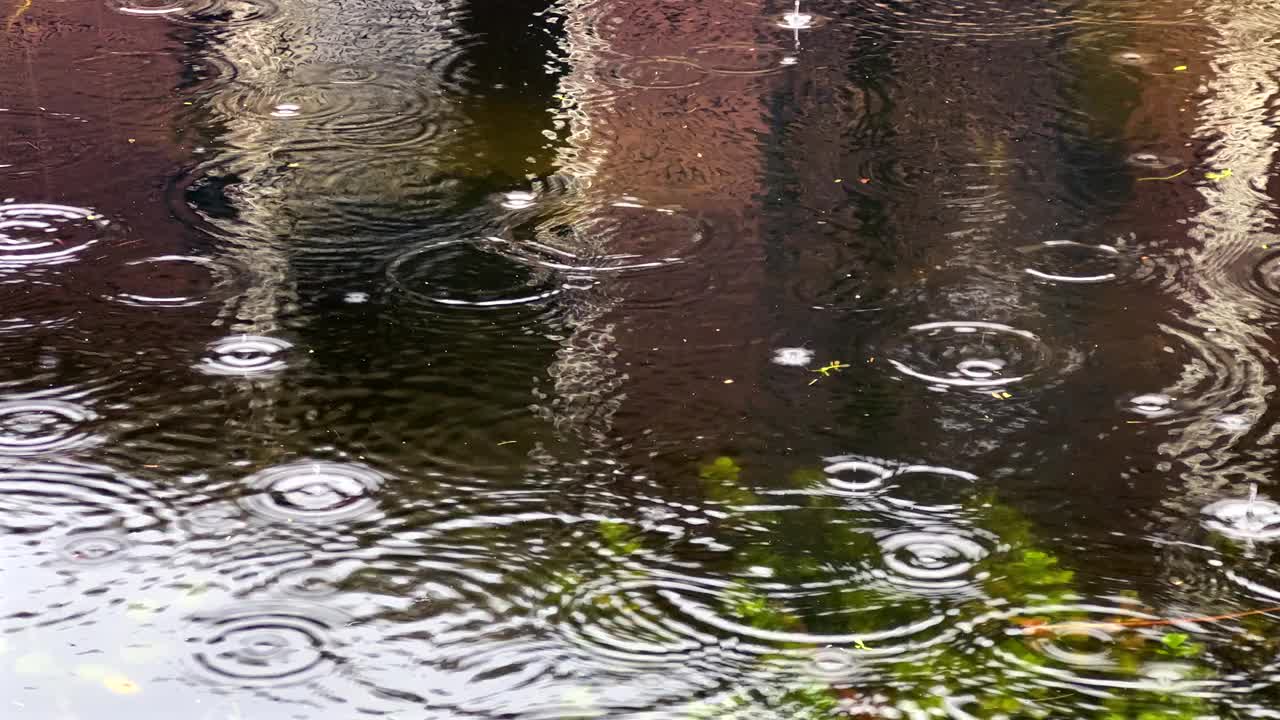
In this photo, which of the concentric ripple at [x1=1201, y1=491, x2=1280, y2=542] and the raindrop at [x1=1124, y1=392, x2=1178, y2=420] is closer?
the concentric ripple at [x1=1201, y1=491, x2=1280, y2=542]

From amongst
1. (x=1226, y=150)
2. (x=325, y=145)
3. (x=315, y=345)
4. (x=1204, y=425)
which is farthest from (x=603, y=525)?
(x=1226, y=150)

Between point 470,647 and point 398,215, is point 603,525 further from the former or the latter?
point 398,215

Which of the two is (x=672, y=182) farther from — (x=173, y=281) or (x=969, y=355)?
(x=173, y=281)

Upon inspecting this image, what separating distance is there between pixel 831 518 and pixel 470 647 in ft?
2.76

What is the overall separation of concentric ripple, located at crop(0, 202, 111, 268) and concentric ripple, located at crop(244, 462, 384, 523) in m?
1.43

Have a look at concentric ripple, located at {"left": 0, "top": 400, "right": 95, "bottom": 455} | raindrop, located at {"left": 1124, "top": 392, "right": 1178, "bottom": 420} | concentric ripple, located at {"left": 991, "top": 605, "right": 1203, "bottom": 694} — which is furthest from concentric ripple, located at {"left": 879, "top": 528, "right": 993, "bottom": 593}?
concentric ripple, located at {"left": 0, "top": 400, "right": 95, "bottom": 455}

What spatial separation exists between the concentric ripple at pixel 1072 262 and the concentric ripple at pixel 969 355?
39cm

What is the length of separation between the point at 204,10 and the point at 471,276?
3229 millimetres

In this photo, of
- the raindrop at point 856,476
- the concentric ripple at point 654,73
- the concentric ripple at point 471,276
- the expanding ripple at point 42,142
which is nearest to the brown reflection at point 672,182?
the concentric ripple at point 654,73

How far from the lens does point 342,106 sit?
17.6 feet

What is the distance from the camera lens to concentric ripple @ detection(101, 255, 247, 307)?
12.6 ft

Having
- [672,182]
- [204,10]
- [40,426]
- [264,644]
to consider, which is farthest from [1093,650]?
[204,10]

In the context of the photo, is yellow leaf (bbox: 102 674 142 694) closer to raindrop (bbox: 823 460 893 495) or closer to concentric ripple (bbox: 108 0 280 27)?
raindrop (bbox: 823 460 893 495)

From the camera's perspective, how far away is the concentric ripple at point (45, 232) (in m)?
4.08
